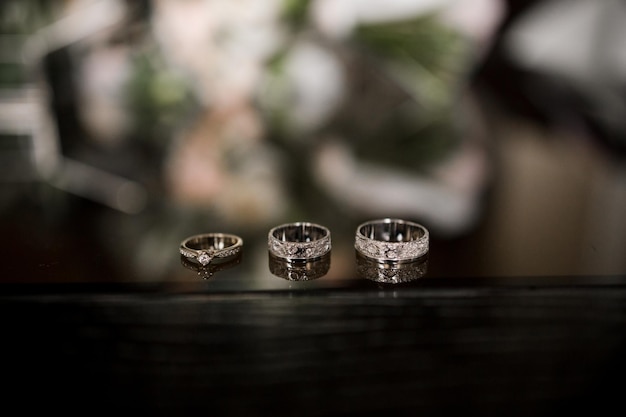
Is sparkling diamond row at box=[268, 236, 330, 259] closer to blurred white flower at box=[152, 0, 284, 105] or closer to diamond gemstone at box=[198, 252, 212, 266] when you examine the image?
diamond gemstone at box=[198, 252, 212, 266]

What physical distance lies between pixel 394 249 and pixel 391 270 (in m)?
0.02

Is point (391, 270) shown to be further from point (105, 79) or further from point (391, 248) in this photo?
point (105, 79)

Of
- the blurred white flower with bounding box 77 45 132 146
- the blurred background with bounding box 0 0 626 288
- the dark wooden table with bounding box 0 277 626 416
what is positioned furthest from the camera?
the blurred white flower with bounding box 77 45 132 146

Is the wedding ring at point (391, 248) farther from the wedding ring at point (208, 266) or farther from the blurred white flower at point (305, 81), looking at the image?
the blurred white flower at point (305, 81)

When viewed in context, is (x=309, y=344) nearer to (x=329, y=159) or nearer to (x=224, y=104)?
(x=329, y=159)

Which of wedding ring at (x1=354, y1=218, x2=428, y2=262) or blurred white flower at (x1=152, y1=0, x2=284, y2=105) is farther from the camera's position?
blurred white flower at (x1=152, y1=0, x2=284, y2=105)

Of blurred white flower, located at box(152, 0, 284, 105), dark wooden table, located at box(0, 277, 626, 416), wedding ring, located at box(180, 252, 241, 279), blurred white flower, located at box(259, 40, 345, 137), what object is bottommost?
dark wooden table, located at box(0, 277, 626, 416)

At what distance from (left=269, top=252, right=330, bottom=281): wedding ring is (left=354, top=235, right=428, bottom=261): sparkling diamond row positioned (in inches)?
1.3

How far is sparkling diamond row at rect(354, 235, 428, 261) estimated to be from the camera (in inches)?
17.3

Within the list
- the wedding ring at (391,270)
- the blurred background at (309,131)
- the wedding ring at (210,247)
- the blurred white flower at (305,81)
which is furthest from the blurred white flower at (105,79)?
the wedding ring at (391,270)

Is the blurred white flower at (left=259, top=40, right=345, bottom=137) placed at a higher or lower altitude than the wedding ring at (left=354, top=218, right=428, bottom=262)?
higher

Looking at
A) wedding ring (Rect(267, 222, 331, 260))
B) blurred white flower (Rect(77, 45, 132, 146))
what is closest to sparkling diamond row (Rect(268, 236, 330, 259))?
wedding ring (Rect(267, 222, 331, 260))

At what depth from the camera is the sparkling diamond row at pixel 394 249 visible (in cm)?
44

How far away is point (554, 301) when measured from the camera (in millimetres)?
379
